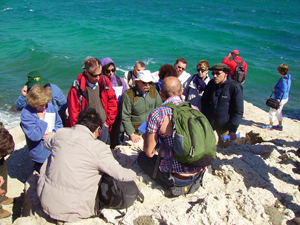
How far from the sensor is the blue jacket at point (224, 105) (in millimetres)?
4305

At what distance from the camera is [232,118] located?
14.6ft

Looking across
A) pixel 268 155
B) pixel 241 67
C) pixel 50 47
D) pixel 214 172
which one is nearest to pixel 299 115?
pixel 241 67

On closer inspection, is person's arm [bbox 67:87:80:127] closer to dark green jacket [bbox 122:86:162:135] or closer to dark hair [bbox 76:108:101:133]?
dark green jacket [bbox 122:86:162:135]

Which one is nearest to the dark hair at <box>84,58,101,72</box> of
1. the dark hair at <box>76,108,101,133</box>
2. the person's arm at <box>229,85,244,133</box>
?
the dark hair at <box>76,108,101,133</box>

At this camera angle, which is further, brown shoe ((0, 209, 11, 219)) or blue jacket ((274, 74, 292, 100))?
blue jacket ((274, 74, 292, 100))

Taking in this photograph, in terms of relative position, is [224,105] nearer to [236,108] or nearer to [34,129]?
[236,108]

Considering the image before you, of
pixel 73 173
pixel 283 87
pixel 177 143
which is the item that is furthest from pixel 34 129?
pixel 283 87

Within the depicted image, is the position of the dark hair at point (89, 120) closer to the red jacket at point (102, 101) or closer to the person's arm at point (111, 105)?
the red jacket at point (102, 101)

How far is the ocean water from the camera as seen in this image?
1588 cm

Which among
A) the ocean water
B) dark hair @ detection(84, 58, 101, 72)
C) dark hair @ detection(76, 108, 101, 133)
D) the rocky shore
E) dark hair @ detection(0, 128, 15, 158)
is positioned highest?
dark hair @ detection(84, 58, 101, 72)

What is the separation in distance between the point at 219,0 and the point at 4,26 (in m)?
47.4

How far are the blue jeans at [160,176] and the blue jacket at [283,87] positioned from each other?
5520 mm

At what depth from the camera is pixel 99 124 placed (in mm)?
2998

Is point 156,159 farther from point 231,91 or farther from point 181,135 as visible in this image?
point 231,91
